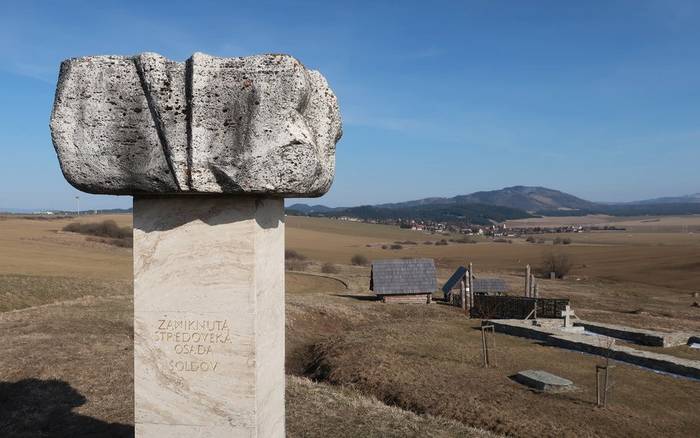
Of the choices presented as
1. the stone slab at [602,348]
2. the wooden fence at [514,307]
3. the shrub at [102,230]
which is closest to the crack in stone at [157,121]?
the stone slab at [602,348]

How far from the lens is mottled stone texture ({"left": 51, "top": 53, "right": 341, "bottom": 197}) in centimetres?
384

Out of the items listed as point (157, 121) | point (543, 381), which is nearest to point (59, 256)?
point (543, 381)

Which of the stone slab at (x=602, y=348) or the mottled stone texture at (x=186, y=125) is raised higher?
the mottled stone texture at (x=186, y=125)

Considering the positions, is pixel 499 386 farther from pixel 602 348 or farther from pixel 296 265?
pixel 296 265

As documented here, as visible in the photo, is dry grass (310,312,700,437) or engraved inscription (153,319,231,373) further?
dry grass (310,312,700,437)

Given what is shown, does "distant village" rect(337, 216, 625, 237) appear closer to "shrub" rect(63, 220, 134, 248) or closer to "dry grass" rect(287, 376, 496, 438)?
"shrub" rect(63, 220, 134, 248)

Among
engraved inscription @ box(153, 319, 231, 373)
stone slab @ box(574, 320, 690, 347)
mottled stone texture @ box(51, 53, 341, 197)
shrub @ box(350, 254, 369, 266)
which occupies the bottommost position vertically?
shrub @ box(350, 254, 369, 266)

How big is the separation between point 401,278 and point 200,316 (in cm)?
2655

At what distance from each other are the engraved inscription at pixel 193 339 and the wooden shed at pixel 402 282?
25384mm

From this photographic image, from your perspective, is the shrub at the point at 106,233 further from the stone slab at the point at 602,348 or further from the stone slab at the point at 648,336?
the stone slab at the point at 648,336

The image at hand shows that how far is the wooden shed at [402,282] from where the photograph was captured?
29828mm

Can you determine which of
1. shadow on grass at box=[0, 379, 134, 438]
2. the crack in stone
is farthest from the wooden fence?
the crack in stone

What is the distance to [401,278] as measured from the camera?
30.4 metres

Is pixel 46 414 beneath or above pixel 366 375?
above
